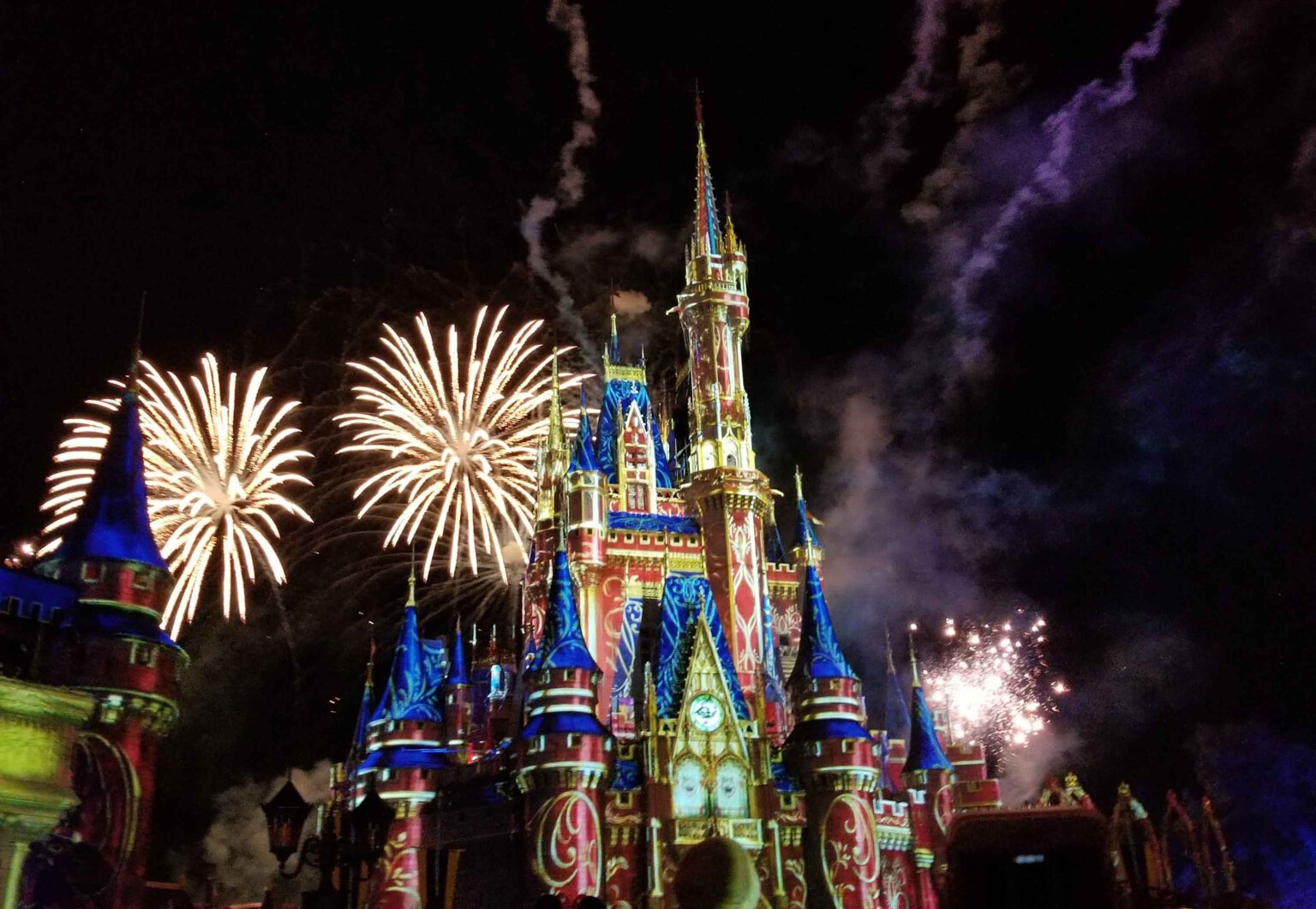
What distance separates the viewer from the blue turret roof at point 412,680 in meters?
42.0

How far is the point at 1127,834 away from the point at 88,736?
3307cm

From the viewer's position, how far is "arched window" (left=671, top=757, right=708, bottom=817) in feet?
124

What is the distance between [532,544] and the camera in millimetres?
47938

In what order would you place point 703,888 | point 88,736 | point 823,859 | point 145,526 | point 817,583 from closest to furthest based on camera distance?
point 703,888
point 88,736
point 145,526
point 823,859
point 817,583

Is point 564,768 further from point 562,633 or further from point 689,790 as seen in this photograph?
point 562,633

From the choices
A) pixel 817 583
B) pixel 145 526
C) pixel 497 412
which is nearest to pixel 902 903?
pixel 817 583

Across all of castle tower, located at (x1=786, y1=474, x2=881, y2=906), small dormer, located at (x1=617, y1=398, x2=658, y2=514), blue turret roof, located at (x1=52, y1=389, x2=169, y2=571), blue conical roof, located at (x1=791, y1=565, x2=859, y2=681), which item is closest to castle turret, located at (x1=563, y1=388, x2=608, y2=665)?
small dormer, located at (x1=617, y1=398, x2=658, y2=514)

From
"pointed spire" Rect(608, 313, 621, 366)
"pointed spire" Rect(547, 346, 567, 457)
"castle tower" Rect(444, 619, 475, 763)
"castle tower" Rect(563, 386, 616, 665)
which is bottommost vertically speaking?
"castle tower" Rect(444, 619, 475, 763)

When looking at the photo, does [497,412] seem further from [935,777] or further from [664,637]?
[935,777]

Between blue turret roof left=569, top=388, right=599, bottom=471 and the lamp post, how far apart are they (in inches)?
1014

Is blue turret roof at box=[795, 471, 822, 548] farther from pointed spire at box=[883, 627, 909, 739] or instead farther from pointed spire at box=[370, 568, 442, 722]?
pointed spire at box=[370, 568, 442, 722]

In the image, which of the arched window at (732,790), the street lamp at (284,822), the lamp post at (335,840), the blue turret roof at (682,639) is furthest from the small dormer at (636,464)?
the street lamp at (284,822)

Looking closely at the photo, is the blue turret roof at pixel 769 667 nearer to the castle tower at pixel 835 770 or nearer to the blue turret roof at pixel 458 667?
the castle tower at pixel 835 770

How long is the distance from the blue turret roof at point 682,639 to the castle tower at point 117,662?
17100 millimetres
